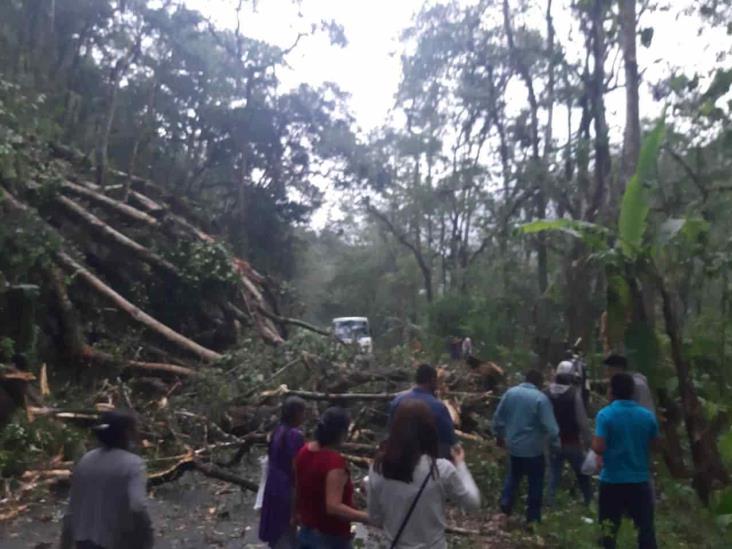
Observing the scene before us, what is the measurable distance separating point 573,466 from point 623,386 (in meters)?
3.39

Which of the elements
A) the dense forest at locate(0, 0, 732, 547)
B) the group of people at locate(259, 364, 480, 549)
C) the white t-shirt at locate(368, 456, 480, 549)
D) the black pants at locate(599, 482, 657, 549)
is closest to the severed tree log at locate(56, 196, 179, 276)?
the dense forest at locate(0, 0, 732, 547)

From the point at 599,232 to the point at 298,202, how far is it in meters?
26.4

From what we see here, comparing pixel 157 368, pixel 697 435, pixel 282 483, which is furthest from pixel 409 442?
pixel 157 368

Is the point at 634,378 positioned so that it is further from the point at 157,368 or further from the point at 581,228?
the point at 157,368

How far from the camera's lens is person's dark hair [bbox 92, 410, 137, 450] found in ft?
14.9

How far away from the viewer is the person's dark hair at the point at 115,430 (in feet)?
14.9

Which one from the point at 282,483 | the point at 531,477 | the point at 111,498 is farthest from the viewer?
the point at 531,477

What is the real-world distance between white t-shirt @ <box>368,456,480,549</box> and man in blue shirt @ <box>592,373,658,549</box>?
2262 millimetres

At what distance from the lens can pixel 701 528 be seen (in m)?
7.95

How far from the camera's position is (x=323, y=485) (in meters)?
4.69

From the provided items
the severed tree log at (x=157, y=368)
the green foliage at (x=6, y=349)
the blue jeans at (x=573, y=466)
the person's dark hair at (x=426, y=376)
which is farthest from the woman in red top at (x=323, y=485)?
the severed tree log at (x=157, y=368)

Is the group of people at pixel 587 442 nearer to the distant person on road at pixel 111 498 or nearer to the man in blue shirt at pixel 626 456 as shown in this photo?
the man in blue shirt at pixel 626 456

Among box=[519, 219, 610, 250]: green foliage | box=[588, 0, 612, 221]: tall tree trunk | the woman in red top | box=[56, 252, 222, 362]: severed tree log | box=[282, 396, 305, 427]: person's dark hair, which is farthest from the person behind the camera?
box=[588, 0, 612, 221]: tall tree trunk

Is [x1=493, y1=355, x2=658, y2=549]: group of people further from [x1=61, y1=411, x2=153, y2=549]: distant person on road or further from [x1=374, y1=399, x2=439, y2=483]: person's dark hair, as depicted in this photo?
[x1=61, y1=411, x2=153, y2=549]: distant person on road
